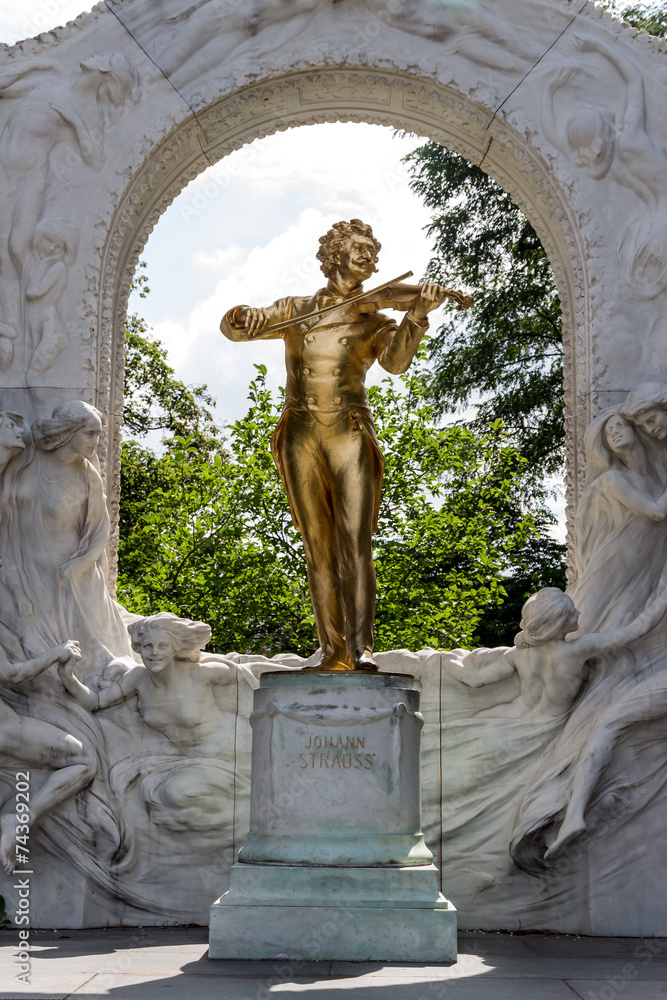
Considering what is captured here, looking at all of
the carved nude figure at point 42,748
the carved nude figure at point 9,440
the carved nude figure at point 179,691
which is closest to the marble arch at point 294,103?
the carved nude figure at point 9,440

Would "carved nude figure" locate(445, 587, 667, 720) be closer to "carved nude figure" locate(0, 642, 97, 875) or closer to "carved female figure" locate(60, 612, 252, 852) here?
"carved female figure" locate(60, 612, 252, 852)

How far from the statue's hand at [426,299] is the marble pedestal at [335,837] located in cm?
210

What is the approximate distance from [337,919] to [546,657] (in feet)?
8.10

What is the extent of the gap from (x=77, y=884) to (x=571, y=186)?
5.88 m

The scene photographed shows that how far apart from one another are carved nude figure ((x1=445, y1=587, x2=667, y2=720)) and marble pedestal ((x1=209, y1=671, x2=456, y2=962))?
1337mm

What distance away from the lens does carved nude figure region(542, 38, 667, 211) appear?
8.57 metres

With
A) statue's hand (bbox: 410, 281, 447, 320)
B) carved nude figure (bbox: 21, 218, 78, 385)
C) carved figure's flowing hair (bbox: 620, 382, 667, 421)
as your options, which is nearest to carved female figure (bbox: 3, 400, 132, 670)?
carved nude figure (bbox: 21, 218, 78, 385)

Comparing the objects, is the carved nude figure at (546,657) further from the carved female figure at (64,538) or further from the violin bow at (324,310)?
the carved female figure at (64,538)

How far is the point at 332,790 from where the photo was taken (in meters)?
6.26

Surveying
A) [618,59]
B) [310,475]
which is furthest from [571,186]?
[310,475]

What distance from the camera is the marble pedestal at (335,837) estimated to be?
19.4ft

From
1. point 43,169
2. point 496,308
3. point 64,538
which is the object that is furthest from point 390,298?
point 496,308

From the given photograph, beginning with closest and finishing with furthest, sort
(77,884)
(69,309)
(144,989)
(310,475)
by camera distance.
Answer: (144,989) < (310,475) < (77,884) < (69,309)

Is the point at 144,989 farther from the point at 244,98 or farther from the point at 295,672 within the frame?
the point at 244,98
